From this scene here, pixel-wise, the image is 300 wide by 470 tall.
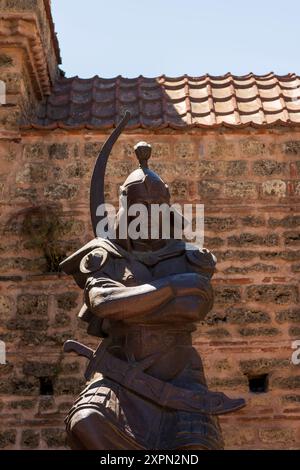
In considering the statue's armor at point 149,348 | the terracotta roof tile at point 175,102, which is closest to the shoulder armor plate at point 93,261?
the statue's armor at point 149,348

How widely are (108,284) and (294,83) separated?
5964 mm

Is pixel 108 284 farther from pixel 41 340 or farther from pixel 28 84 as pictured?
pixel 28 84

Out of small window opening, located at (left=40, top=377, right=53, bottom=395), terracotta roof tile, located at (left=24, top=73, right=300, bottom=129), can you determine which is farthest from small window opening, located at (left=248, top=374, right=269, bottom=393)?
terracotta roof tile, located at (left=24, top=73, right=300, bottom=129)

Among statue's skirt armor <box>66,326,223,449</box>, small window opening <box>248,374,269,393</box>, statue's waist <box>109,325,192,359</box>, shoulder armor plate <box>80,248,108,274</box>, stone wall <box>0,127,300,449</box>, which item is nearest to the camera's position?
statue's skirt armor <box>66,326,223,449</box>

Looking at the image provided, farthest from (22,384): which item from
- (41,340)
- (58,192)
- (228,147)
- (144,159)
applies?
(144,159)

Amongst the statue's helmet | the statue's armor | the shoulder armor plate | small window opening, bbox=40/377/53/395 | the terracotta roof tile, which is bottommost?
small window opening, bbox=40/377/53/395

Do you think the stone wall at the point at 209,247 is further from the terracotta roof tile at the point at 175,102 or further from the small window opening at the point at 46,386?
the terracotta roof tile at the point at 175,102

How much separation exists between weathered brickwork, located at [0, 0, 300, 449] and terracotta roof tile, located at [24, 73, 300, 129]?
0.25m

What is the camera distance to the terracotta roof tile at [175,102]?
9.50 m

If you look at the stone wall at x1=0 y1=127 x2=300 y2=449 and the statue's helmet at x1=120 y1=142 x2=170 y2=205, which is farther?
the stone wall at x1=0 y1=127 x2=300 y2=449

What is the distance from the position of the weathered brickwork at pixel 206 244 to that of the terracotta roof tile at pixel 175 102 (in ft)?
0.80

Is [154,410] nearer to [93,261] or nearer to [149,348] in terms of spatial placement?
[149,348]

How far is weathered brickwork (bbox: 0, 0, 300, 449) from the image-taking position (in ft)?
27.6

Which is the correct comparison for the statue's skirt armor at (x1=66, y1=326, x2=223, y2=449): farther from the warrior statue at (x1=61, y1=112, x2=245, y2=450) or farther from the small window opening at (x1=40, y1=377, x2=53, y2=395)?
the small window opening at (x1=40, y1=377, x2=53, y2=395)
